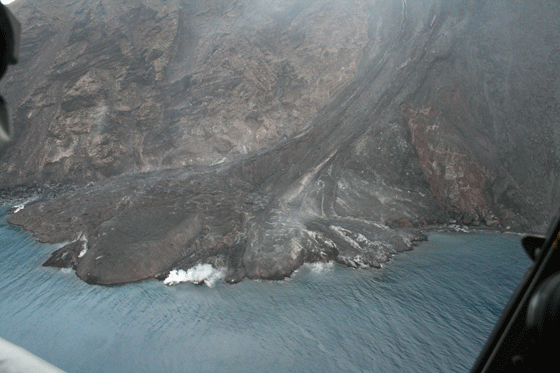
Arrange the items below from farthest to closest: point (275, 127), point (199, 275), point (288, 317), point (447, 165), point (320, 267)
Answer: point (275, 127) → point (447, 165) → point (199, 275) → point (320, 267) → point (288, 317)

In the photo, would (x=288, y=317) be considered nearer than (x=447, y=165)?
Yes

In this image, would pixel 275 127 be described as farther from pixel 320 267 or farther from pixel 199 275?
pixel 199 275

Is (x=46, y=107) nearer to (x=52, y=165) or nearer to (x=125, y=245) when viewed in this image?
(x=52, y=165)

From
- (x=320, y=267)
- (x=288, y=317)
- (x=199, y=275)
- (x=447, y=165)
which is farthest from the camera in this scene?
(x=447, y=165)

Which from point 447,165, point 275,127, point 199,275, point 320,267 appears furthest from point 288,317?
point 275,127

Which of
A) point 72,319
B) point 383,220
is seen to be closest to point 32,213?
point 72,319

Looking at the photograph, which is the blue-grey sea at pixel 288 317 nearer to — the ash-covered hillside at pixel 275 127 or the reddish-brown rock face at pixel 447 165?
the ash-covered hillside at pixel 275 127
